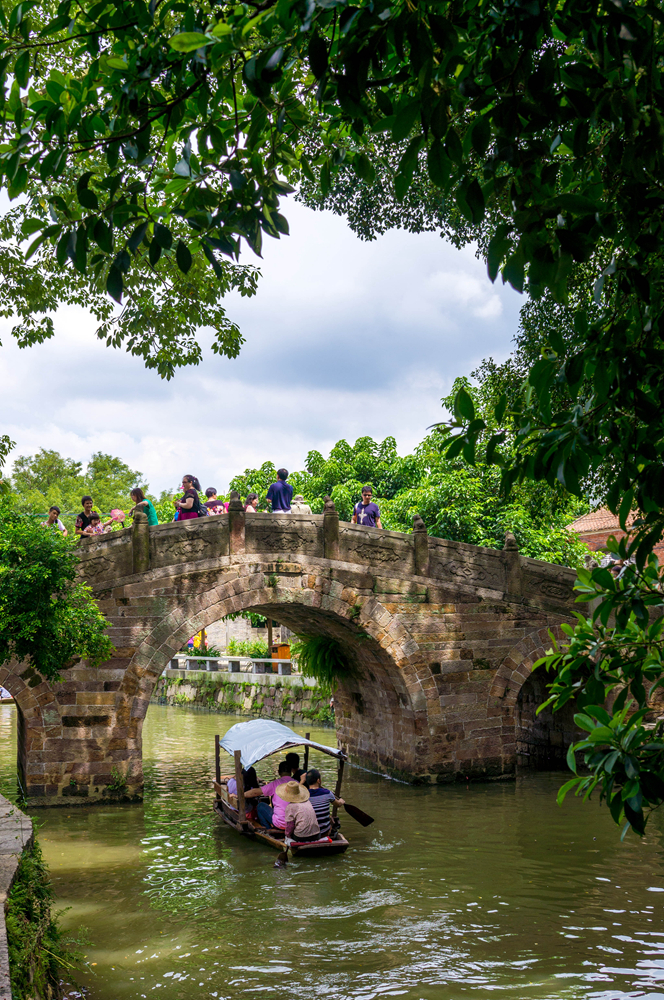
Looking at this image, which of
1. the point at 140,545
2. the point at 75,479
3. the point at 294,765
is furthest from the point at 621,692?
the point at 75,479

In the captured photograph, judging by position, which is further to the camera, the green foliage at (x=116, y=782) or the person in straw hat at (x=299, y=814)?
the green foliage at (x=116, y=782)

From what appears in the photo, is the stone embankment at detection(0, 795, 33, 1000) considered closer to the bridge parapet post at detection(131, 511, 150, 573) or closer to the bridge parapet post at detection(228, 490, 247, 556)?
the bridge parapet post at detection(131, 511, 150, 573)

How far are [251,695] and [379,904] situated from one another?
1597 centimetres

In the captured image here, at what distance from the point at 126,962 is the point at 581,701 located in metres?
5.49

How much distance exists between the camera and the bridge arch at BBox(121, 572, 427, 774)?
12.7m

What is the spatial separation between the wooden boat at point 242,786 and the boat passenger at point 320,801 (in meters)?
0.10

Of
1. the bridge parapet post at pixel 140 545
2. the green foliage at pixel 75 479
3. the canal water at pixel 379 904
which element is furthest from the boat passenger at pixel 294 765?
the green foliage at pixel 75 479

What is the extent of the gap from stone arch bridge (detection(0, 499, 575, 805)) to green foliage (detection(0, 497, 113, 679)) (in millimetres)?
1510

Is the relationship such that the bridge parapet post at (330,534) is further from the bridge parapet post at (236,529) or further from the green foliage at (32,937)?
the green foliage at (32,937)

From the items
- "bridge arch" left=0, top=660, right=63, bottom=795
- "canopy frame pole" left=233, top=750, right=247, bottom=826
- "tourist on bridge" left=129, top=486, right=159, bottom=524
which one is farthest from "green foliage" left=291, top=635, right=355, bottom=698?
"bridge arch" left=0, top=660, right=63, bottom=795

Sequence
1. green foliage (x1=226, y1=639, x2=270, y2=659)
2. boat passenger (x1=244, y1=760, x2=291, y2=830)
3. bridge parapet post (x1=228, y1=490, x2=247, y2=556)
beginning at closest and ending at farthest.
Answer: boat passenger (x1=244, y1=760, x2=291, y2=830)
bridge parapet post (x1=228, y1=490, x2=247, y2=556)
green foliage (x1=226, y1=639, x2=270, y2=659)

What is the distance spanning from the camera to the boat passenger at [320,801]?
10352 millimetres

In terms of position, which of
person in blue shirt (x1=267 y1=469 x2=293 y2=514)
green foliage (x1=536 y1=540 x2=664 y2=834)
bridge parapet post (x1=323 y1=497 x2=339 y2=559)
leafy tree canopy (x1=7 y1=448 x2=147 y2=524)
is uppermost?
leafy tree canopy (x1=7 y1=448 x2=147 y2=524)

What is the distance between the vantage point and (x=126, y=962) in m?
7.07
